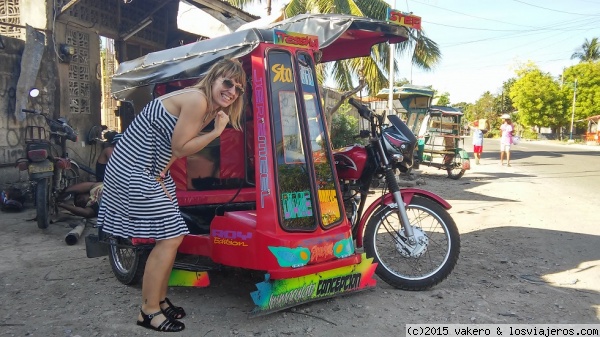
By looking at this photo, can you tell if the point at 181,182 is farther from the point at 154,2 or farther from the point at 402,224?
the point at 154,2

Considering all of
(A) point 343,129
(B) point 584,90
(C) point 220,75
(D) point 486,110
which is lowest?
(A) point 343,129

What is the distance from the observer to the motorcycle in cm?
574

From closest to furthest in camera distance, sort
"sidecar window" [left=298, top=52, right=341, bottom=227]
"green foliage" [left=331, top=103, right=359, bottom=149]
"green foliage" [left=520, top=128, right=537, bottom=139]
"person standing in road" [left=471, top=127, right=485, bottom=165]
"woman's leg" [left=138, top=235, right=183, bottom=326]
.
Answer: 1. "woman's leg" [left=138, top=235, right=183, bottom=326]
2. "sidecar window" [left=298, top=52, right=341, bottom=227]
3. "green foliage" [left=331, top=103, right=359, bottom=149]
4. "person standing in road" [left=471, top=127, right=485, bottom=165]
5. "green foliage" [left=520, top=128, right=537, bottom=139]

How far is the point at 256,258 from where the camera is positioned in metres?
3.26

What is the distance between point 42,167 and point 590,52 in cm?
6583

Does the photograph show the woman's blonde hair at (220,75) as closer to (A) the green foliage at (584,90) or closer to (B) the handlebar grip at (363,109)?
(B) the handlebar grip at (363,109)

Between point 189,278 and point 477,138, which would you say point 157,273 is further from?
point 477,138

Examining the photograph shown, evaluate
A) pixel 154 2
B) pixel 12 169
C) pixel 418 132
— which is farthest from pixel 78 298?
pixel 418 132

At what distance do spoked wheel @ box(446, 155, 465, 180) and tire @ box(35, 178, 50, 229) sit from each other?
10074 mm

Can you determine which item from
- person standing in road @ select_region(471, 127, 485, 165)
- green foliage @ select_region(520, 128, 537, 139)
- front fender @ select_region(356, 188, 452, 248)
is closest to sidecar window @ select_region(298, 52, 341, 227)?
front fender @ select_region(356, 188, 452, 248)

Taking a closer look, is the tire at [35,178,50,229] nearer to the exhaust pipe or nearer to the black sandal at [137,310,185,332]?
the exhaust pipe

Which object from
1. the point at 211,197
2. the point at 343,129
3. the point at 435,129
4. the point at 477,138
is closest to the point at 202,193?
the point at 211,197

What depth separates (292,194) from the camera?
340 centimetres

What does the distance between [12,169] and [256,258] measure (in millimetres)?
5749
